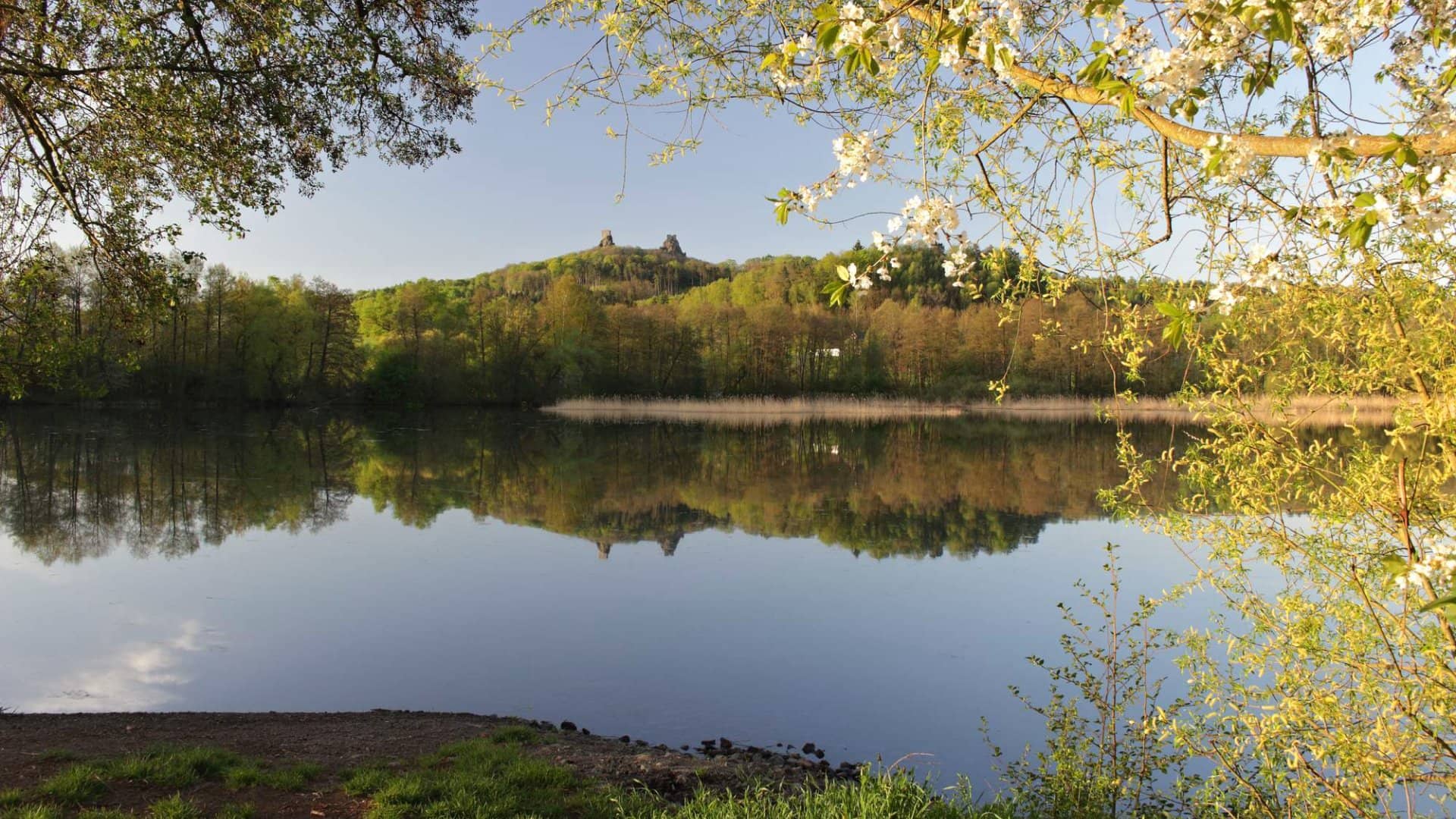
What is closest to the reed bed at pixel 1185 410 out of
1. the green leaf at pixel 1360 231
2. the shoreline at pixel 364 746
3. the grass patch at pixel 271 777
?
the green leaf at pixel 1360 231

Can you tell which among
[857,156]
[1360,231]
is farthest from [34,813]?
[1360,231]

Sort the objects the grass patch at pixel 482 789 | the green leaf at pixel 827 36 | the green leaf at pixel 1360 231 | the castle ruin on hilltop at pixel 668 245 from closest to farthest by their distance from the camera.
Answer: the green leaf at pixel 1360 231 < the green leaf at pixel 827 36 < the grass patch at pixel 482 789 < the castle ruin on hilltop at pixel 668 245

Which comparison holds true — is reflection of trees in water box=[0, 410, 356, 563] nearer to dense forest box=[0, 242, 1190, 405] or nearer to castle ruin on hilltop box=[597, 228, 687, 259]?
dense forest box=[0, 242, 1190, 405]

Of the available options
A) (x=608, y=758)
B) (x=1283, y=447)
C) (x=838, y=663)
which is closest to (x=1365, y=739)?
(x=1283, y=447)

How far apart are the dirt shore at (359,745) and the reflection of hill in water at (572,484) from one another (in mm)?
5908

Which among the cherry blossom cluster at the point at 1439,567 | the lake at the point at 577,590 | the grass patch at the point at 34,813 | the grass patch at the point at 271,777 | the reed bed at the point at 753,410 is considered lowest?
the lake at the point at 577,590

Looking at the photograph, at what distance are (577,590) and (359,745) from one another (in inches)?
172

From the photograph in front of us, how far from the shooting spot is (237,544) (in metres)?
11.6

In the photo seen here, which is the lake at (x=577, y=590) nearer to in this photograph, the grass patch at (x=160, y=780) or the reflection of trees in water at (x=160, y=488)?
the reflection of trees in water at (x=160, y=488)

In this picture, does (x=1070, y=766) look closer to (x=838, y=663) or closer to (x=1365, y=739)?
(x=1365, y=739)

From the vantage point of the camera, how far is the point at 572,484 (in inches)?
680

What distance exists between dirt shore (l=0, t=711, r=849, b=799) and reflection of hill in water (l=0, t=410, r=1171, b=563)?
5.91m

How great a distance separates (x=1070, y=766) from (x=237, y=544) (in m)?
11.5

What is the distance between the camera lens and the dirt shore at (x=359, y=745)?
14.8 feet
